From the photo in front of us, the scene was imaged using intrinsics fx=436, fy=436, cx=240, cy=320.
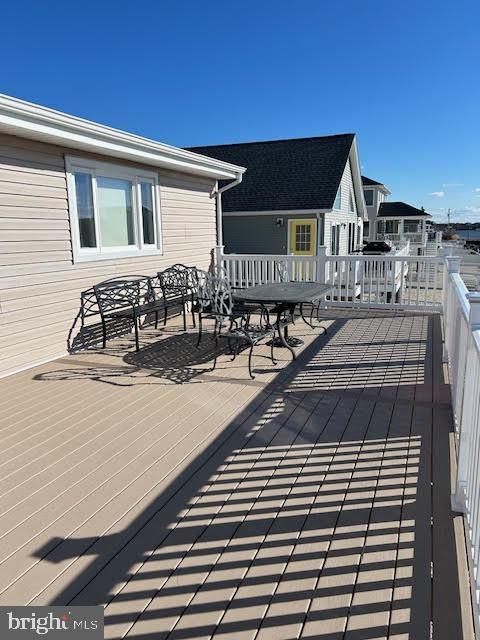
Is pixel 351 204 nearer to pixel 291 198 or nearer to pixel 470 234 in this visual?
pixel 291 198

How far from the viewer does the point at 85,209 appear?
5.38 m

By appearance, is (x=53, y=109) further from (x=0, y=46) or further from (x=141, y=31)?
(x=0, y=46)

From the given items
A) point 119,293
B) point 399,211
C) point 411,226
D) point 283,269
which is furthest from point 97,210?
point 411,226

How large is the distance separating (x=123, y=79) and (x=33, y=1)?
440 inches

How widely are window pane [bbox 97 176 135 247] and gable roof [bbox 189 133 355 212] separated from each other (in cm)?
851

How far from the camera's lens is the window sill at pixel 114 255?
209 inches

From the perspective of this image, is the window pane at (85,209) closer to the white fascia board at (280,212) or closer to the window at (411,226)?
the white fascia board at (280,212)

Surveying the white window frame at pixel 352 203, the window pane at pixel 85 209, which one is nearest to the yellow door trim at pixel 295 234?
the white window frame at pixel 352 203

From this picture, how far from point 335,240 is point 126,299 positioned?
38.5ft

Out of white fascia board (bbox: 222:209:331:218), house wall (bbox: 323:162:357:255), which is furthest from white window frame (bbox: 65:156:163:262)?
house wall (bbox: 323:162:357:255)

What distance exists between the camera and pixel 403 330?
20.2 feet

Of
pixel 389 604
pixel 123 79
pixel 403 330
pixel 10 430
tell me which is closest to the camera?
pixel 389 604

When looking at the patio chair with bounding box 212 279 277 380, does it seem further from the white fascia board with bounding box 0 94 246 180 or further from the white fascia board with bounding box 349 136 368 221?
the white fascia board with bounding box 349 136 368 221

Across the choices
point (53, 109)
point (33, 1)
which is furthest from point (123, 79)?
point (53, 109)
